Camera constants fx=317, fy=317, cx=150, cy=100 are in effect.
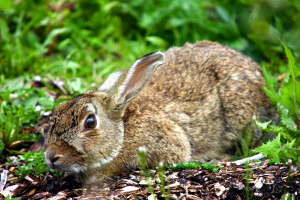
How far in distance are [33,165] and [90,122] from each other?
3.65ft

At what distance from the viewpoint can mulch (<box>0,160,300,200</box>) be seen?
3.82 metres

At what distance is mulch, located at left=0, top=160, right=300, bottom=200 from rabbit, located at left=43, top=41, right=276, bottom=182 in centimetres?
26

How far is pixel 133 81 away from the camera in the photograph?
15.4 ft

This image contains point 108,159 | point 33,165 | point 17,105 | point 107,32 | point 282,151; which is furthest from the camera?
point 107,32

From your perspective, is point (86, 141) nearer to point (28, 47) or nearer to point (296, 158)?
point (296, 158)

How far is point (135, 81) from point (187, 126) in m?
1.15

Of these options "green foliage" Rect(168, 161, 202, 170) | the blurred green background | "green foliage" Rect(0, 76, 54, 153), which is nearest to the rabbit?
"green foliage" Rect(168, 161, 202, 170)

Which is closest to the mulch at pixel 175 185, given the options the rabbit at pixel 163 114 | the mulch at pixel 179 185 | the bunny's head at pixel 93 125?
the mulch at pixel 179 185

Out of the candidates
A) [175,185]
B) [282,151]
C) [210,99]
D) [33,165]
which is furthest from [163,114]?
[33,165]

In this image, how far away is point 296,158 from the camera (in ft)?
12.7

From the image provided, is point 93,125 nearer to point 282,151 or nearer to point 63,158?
point 63,158

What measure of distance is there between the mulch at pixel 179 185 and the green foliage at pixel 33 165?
83mm

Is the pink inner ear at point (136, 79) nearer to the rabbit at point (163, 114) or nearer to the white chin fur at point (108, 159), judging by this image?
the rabbit at point (163, 114)

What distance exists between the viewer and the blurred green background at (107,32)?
7109 mm
